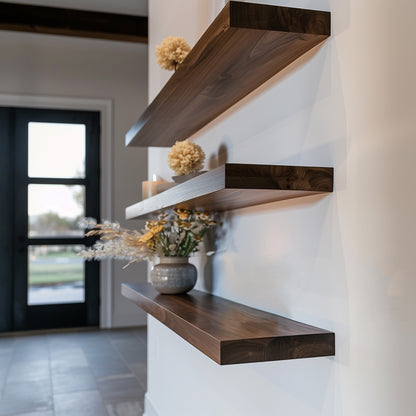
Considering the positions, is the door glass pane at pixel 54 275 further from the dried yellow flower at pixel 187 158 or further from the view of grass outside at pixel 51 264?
the dried yellow flower at pixel 187 158

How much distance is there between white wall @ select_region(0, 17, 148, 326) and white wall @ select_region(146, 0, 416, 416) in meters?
4.14

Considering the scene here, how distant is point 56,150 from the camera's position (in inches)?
213

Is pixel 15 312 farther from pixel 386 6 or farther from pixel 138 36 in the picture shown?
pixel 386 6

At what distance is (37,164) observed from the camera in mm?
5379

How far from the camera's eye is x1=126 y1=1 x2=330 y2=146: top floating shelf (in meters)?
1.07

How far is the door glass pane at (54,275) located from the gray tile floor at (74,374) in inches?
14.8

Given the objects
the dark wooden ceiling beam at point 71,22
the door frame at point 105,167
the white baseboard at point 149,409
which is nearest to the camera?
the white baseboard at point 149,409

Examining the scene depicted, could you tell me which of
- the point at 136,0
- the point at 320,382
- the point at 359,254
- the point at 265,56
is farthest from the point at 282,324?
the point at 136,0

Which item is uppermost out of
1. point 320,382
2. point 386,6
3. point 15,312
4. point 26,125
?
point 26,125

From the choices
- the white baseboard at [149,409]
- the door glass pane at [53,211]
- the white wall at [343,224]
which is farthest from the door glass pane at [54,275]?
the white wall at [343,224]

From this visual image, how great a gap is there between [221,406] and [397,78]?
1.23 meters

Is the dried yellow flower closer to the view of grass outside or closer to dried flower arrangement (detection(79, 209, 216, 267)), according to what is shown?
dried flower arrangement (detection(79, 209, 216, 267))

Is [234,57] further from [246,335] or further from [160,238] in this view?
[160,238]

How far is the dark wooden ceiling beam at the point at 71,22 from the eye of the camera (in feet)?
15.8
